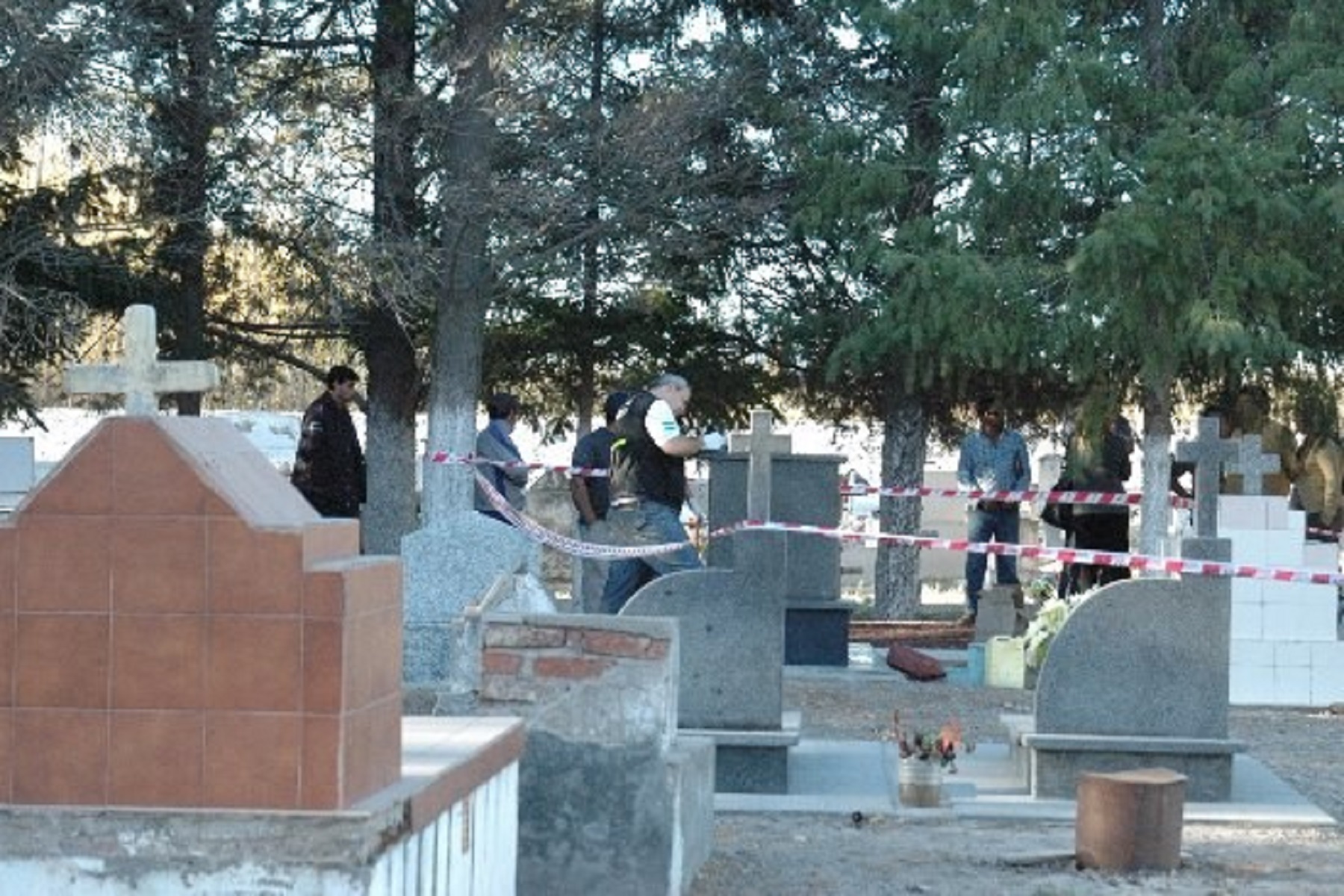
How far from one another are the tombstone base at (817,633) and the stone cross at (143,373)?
39.8 feet

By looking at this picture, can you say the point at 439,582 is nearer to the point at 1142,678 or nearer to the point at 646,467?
the point at 646,467

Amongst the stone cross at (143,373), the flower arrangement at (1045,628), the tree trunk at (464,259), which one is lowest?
the flower arrangement at (1045,628)

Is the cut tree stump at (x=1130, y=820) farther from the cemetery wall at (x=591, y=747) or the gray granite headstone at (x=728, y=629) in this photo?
the gray granite headstone at (x=728, y=629)

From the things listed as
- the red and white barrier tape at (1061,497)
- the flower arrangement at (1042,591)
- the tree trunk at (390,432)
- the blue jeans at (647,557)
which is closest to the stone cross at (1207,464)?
the blue jeans at (647,557)

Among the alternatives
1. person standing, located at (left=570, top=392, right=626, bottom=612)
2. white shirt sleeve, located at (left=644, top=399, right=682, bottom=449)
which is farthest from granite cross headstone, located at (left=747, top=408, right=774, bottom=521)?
person standing, located at (left=570, top=392, right=626, bottom=612)

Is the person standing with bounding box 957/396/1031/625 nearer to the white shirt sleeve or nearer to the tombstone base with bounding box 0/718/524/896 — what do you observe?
the white shirt sleeve

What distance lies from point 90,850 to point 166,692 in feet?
1.26

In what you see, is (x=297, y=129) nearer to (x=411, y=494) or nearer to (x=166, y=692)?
(x=411, y=494)

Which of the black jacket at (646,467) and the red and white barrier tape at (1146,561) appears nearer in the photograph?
the red and white barrier tape at (1146,561)

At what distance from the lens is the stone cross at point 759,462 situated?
1179cm

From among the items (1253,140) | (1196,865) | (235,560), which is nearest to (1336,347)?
(1253,140)

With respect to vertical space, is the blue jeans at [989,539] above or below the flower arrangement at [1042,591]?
above

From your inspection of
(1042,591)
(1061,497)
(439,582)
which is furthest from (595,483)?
(1061,497)

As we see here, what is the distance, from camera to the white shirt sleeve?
13.4m
